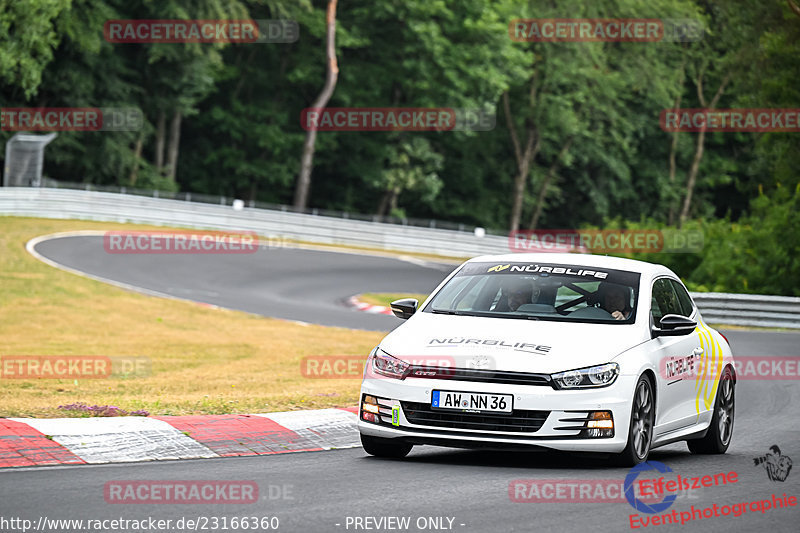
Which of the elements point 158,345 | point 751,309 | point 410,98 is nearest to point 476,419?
point 158,345

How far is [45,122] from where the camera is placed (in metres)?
50.8

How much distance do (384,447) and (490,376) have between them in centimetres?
112

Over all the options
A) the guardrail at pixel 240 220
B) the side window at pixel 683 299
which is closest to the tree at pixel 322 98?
the guardrail at pixel 240 220

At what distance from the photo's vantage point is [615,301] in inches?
379

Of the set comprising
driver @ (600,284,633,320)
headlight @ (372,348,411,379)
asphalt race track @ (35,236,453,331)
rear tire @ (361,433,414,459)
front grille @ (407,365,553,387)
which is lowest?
asphalt race track @ (35,236,453,331)

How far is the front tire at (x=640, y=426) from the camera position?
8680mm

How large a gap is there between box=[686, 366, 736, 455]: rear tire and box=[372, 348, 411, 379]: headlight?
2.91m

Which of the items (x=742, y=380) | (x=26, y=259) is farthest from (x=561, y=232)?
(x=742, y=380)

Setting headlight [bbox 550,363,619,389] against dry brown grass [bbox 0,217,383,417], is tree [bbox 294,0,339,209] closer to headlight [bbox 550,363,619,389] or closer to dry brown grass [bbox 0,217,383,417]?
dry brown grass [bbox 0,217,383,417]

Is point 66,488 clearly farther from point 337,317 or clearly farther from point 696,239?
point 696,239

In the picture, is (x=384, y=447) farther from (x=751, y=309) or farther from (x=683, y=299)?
(x=751, y=309)

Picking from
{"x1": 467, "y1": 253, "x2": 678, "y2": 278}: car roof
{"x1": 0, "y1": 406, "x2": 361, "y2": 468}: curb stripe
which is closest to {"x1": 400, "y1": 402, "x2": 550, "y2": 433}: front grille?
{"x1": 0, "y1": 406, "x2": 361, "y2": 468}: curb stripe

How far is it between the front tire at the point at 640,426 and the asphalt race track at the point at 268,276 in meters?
16.0

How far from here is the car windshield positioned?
9.52 meters
